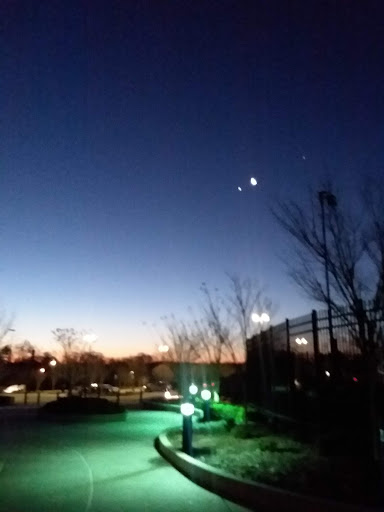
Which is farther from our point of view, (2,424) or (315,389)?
(2,424)

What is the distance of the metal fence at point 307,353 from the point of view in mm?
9398

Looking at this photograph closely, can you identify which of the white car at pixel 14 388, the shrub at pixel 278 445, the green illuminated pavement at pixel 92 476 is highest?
the white car at pixel 14 388

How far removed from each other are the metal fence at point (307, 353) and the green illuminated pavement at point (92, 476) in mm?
3227

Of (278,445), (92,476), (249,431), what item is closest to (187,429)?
(278,445)

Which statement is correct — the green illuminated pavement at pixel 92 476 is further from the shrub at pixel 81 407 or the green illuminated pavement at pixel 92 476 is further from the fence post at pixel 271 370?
the shrub at pixel 81 407

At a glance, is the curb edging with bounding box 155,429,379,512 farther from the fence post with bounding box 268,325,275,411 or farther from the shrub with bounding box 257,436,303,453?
the fence post with bounding box 268,325,275,411

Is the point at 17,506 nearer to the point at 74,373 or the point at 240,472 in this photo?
the point at 240,472

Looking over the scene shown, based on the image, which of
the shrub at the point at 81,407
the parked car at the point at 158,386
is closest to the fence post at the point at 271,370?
the shrub at the point at 81,407

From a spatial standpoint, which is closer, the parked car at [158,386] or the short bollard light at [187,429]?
the short bollard light at [187,429]

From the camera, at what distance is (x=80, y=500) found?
30.0ft

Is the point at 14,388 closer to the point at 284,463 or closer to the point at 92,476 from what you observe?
the point at 92,476

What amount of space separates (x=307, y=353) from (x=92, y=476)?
6.01 m

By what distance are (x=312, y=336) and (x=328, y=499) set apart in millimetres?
6271

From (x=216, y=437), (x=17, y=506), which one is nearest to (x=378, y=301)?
(x=17, y=506)
